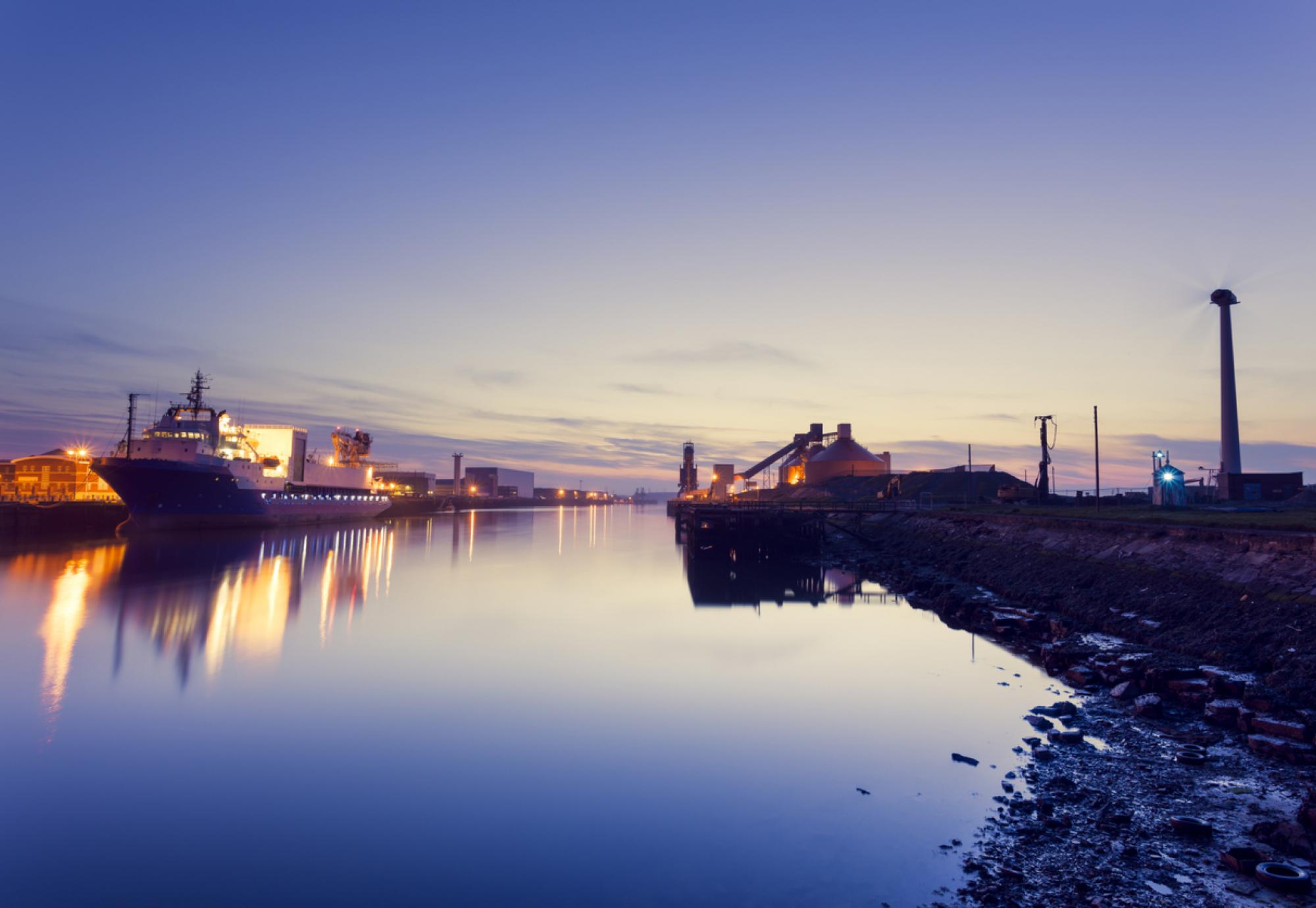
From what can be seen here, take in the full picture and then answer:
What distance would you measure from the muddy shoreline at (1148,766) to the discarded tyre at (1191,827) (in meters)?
0.07

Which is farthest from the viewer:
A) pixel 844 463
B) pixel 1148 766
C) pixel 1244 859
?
pixel 844 463

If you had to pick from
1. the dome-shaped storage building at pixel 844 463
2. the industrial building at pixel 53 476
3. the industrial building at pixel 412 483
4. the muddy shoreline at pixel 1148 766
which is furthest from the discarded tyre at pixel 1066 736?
the industrial building at pixel 412 483

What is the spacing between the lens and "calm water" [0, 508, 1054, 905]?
8.23 metres

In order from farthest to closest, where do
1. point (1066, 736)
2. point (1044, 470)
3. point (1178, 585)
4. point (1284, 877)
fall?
point (1044, 470) → point (1178, 585) → point (1066, 736) → point (1284, 877)

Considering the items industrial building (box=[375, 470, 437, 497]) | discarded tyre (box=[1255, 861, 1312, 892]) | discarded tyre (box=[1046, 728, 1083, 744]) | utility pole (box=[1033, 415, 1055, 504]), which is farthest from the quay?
industrial building (box=[375, 470, 437, 497])

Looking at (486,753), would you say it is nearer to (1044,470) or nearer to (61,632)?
(61,632)

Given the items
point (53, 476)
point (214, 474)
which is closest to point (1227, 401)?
point (214, 474)

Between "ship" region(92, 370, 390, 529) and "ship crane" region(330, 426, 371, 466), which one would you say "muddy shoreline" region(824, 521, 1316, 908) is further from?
"ship crane" region(330, 426, 371, 466)

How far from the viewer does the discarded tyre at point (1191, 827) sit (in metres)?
8.16

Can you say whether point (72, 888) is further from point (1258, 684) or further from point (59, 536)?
point (59, 536)

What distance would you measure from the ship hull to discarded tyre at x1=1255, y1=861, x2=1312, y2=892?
7087 cm

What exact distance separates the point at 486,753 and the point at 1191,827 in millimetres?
10841

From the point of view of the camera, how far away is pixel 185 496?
6262cm

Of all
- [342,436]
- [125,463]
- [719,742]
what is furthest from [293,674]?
[342,436]
